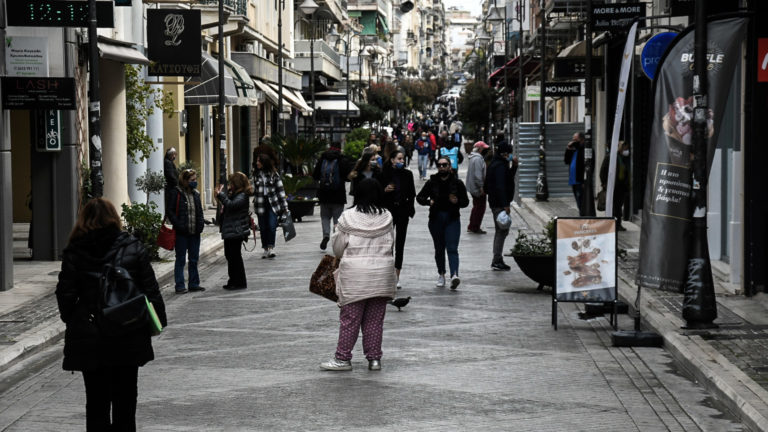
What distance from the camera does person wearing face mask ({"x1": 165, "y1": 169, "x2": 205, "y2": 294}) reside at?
16.8 metres

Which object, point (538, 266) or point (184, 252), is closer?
point (538, 266)

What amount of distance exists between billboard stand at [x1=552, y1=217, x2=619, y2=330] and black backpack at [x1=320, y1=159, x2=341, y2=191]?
870 cm

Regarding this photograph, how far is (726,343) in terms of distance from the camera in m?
11.6

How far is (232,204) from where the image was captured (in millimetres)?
16969

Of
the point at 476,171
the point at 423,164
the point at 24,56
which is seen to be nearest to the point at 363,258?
the point at 24,56

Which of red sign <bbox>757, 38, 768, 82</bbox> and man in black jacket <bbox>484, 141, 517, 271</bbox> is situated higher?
red sign <bbox>757, 38, 768, 82</bbox>

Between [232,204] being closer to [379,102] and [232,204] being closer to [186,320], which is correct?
[186,320]

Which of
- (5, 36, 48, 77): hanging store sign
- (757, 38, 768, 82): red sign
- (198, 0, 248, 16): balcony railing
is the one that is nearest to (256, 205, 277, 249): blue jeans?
(5, 36, 48, 77): hanging store sign

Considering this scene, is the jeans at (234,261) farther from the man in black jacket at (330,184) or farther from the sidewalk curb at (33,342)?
the man in black jacket at (330,184)

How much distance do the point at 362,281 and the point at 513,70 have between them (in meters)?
47.7

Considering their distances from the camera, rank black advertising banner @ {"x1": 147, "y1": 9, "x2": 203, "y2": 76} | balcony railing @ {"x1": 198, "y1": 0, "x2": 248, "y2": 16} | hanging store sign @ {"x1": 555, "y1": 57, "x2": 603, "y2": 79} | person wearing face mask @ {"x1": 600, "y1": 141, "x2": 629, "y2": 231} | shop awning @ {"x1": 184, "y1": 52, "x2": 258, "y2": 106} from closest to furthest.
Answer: person wearing face mask @ {"x1": 600, "y1": 141, "x2": 629, "y2": 231}
black advertising banner @ {"x1": 147, "y1": 9, "x2": 203, "y2": 76}
hanging store sign @ {"x1": 555, "y1": 57, "x2": 603, "y2": 79}
shop awning @ {"x1": 184, "y1": 52, "x2": 258, "y2": 106}
balcony railing @ {"x1": 198, "y1": 0, "x2": 248, "y2": 16}

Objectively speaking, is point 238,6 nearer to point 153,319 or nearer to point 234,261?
point 234,261

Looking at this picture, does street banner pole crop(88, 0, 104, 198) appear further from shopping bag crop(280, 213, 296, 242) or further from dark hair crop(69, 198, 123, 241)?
dark hair crop(69, 198, 123, 241)

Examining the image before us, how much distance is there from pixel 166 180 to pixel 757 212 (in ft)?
46.4
